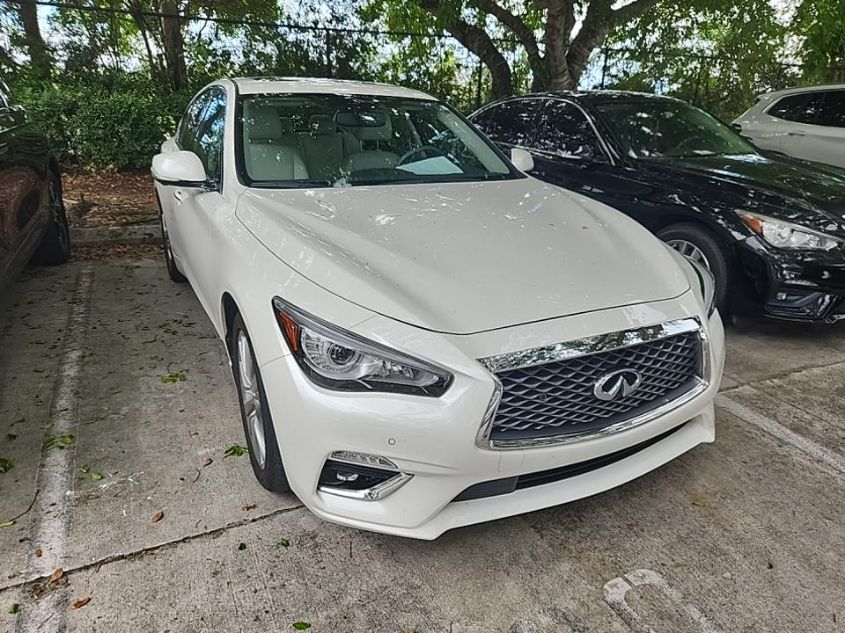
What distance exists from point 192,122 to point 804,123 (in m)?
6.69

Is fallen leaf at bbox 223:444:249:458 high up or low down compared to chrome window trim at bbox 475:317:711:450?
down

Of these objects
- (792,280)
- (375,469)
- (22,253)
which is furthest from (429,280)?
(22,253)

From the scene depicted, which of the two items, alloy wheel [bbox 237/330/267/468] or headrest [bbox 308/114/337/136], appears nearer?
alloy wheel [bbox 237/330/267/468]

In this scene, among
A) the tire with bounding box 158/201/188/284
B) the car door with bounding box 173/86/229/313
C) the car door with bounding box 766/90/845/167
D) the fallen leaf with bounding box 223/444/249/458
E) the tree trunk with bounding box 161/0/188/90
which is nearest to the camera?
the fallen leaf with bounding box 223/444/249/458

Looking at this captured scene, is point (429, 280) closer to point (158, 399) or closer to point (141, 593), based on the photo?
point (141, 593)

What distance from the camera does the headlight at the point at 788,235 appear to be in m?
3.54

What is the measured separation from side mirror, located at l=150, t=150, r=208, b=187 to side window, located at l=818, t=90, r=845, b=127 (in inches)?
275

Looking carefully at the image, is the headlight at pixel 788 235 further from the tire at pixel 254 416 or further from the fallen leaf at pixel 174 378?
the fallen leaf at pixel 174 378

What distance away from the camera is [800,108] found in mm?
6984

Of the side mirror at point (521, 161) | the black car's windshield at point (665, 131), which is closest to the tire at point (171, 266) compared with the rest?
the side mirror at point (521, 161)

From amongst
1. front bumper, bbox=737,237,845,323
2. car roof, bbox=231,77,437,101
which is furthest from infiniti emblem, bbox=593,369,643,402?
car roof, bbox=231,77,437,101

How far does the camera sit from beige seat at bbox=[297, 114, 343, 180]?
2984 mm

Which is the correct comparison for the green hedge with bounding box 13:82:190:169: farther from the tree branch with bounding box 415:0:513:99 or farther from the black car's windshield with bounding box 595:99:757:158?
the black car's windshield with bounding box 595:99:757:158

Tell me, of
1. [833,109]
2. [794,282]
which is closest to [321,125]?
[794,282]
